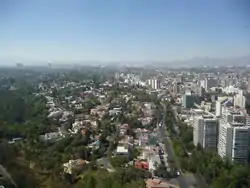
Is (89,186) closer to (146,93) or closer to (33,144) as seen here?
(33,144)

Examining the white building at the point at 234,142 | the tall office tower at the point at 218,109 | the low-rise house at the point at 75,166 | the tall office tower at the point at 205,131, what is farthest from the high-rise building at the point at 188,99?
the low-rise house at the point at 75,166

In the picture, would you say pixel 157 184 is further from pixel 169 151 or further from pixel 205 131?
pixel 205 131

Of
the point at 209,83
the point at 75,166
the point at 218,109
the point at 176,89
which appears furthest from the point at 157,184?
the point at 209,83

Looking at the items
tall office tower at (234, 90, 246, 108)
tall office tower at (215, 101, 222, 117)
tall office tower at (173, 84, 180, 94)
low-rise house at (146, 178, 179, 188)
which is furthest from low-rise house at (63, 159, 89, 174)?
tall office tower at (234, 90, 246, 108)

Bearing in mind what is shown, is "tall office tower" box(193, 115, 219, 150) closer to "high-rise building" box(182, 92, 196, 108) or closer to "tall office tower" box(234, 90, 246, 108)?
"high-rise building" box(182, 92, 196, 108)

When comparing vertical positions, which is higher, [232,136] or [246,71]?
[246,71]

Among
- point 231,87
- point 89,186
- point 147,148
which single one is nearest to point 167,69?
point 147,148
